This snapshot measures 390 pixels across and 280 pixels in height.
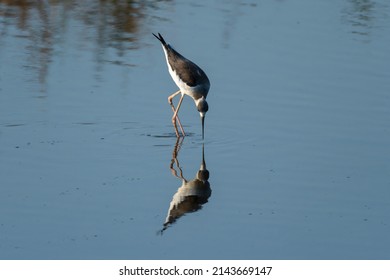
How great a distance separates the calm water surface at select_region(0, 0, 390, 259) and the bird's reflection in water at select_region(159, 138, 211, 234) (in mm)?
18

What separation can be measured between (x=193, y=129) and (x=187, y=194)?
Answer: 1.93 meters

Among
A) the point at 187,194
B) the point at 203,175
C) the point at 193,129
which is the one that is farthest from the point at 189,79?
the point at 187,194

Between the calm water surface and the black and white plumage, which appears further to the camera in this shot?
the black and white plumage

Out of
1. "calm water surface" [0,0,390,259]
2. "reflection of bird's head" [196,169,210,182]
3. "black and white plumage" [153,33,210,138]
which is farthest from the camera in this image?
"black and white plumage" [153,33,210,138]

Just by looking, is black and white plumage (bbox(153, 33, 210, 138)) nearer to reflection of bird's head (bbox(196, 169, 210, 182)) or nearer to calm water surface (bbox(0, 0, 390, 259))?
calm water surface (bbox(0, 0, 390, 259))

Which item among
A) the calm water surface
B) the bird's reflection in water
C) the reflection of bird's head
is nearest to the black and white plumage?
the calm water surface

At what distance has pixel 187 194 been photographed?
8930mm

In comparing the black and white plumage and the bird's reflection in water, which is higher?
the bird's reflection in water

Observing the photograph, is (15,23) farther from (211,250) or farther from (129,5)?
(211,250)

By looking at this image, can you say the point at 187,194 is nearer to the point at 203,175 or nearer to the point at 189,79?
the point at 203,175

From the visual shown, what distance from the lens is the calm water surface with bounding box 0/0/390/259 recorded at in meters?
7.93

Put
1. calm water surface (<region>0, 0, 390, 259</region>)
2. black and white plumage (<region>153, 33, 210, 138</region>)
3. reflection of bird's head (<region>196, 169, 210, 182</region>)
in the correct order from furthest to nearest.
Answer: black and white plumage (<region>153, 33, 210, 138</region>) < reflection of bird's head (<region>196, 169, 210, 182</region>) < calm water surface (<region>0, 0, 390, 259</region>)
